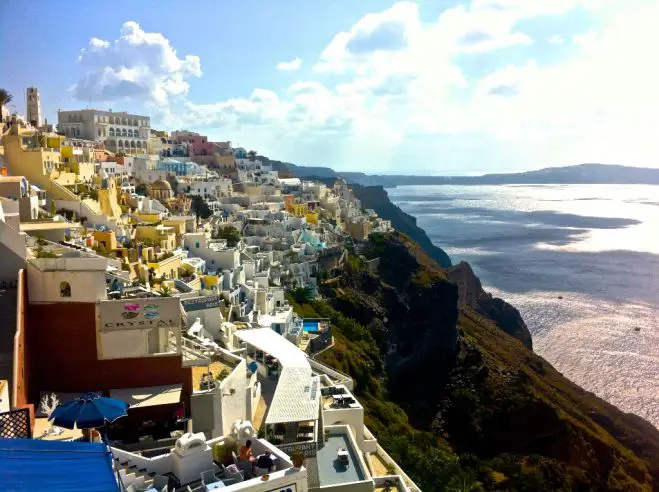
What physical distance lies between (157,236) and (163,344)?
15.9 metres

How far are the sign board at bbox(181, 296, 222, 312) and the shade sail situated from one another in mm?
14651

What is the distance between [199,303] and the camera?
74.1ft

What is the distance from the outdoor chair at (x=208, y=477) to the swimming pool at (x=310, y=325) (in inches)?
931

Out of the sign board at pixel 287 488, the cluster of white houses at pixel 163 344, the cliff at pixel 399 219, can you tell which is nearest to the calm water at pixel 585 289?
the cliff at pixel 399 219

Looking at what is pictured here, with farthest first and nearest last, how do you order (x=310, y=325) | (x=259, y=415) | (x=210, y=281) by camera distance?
(x=310, y=325) → (x=210, y=281) → (x=259, y=415)

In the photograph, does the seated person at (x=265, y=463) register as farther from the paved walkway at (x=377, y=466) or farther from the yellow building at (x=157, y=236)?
the yellow building at (x=157, y=236)

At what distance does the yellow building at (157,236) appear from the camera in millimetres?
30969

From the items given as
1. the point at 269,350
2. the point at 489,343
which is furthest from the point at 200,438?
the point at 489,343

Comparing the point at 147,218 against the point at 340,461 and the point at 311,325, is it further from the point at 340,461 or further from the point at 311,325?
the point at 340,461

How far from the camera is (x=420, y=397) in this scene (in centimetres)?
4584

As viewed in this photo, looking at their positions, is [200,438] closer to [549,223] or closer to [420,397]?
[420,397]

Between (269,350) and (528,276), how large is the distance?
3228 inches

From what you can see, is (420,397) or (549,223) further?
(549,223)

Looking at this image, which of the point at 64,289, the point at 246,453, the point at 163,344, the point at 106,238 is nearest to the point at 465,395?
the point at 106,238
